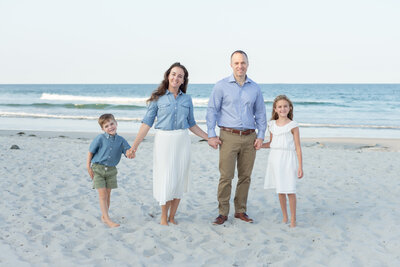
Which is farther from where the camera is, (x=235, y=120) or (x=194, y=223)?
(x=194, y=223)

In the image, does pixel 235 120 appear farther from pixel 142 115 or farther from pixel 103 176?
pixel 142 115

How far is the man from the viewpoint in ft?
14.3

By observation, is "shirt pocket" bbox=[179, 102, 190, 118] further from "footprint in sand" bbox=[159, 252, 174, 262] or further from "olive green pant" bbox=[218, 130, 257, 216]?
"footprint in sand" bbox=[159, 252, 174, 262]

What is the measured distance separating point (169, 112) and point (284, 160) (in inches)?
52.3

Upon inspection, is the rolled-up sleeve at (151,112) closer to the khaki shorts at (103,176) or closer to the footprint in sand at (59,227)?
the khaki shorts at (103,176)

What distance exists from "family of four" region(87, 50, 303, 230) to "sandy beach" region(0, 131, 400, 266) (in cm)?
32

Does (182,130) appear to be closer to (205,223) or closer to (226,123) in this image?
(226,123)

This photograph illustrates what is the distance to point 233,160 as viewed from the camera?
446 cm

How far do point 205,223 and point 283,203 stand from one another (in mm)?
903

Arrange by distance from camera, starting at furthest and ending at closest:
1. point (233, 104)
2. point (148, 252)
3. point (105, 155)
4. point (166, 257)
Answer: point (233, 104), point (105, 155), point (148, 252), point (166, 257)

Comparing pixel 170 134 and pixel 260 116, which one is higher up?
pixel 260 116

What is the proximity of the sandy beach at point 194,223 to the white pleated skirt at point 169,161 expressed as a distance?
431 mm

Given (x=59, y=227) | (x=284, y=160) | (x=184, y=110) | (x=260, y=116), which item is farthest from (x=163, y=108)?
(x=59, y=227)

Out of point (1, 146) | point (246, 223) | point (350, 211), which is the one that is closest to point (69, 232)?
point (246, 223)
